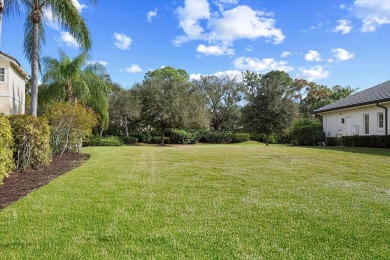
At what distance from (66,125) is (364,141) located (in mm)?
18307

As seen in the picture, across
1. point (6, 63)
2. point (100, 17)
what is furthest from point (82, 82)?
point (100, 17)

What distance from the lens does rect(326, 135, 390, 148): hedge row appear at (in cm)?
1863

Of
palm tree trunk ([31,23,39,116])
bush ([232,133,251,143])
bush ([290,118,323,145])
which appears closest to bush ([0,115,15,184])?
palm tree trunk ([31,23,39,116])

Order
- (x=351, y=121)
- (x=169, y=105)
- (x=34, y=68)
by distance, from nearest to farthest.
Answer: (x=34, y=68) → (x=351, y=121) → (x=169, y=105)

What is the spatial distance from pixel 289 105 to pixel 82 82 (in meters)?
16.6

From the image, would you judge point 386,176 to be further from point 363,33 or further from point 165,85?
point 165,85

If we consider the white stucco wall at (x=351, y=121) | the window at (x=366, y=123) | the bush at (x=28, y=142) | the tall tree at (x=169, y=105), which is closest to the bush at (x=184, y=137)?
the tall tree at (x=169, y=105)

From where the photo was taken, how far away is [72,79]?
19906 mm

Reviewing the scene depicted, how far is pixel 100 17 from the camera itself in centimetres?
1449

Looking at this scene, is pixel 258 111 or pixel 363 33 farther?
pixel 258 111

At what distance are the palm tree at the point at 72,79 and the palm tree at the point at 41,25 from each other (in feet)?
17.7

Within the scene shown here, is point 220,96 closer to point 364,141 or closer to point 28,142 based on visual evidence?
point 364,141

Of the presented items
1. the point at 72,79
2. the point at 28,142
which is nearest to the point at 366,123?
the point at 72,79

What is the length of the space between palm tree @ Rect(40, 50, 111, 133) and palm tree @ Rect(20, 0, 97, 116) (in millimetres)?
5409
